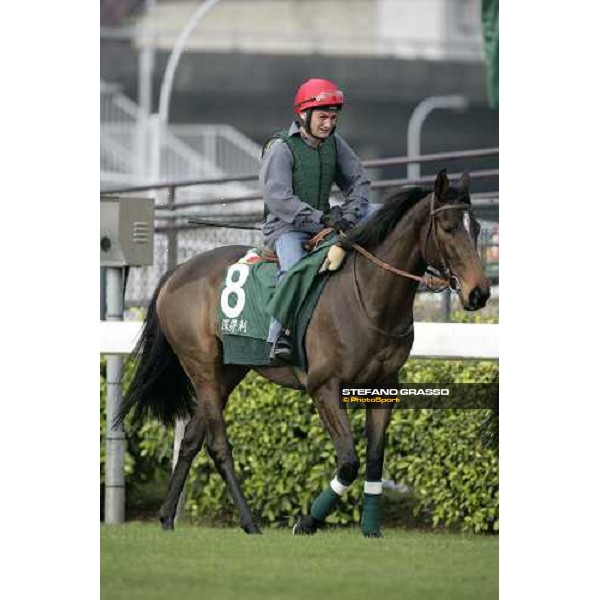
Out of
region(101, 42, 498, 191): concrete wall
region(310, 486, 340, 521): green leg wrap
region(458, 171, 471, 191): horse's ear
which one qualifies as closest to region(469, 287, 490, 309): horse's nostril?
region(458, 171, 471, 191): horse's ear

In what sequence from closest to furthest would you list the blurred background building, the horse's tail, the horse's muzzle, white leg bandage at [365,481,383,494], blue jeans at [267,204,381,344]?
the horse's muzzle → white leg bandage at [365,481,383,494] → blue jeans at [267,204,381,344] → the horse's tail → the blurred background building

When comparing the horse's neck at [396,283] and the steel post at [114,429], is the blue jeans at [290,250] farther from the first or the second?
the steel post at [114,429]

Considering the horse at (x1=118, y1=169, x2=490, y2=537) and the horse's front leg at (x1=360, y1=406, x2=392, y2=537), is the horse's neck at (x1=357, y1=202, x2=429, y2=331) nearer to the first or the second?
the horse at (x1=118, y1=169, x2=490, y2=537)

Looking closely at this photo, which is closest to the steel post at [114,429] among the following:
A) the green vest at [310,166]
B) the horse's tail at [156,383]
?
the horse's tail at [156,383]

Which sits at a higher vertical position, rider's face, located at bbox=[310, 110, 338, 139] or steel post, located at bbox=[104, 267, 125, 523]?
rider's face, located at bbox=[310, 110, 338, 139]

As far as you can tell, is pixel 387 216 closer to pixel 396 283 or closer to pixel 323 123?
pixel 396 283

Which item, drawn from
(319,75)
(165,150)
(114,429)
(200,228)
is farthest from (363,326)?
(319,75)

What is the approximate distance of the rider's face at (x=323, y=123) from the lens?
661 centimetres

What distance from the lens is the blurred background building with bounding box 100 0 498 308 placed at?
24.0 meters

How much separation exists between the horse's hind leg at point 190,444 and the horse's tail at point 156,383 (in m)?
0.10

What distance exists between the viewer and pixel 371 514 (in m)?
6.71

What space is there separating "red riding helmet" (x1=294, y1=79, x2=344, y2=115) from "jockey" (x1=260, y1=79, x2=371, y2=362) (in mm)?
37

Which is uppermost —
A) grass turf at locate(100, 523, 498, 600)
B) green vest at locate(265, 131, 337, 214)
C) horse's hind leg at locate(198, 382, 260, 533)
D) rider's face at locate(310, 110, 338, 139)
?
rider's face at locate(310, 110, 338, 139)

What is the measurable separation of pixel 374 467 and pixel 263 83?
844 inches
